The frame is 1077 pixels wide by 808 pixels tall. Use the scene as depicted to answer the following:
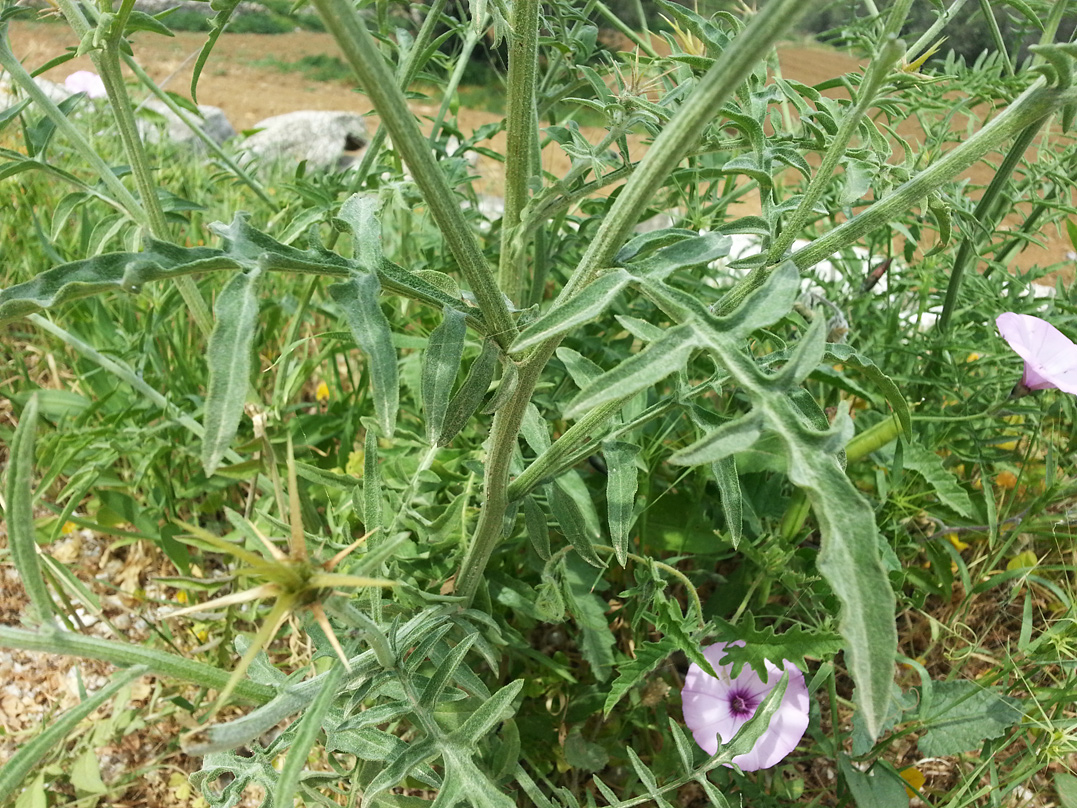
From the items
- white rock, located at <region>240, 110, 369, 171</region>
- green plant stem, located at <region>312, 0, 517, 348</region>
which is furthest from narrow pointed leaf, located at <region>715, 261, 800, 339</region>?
white rock, located at <region>240, 110, 369, 171</region>

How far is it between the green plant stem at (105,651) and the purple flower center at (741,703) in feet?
2.93

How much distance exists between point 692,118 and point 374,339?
317 mm

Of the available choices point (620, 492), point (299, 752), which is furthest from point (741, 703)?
point (299, 752)

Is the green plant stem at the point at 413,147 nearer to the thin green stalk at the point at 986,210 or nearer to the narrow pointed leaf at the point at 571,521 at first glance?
the narrow pointed leaf at the point at 571,521

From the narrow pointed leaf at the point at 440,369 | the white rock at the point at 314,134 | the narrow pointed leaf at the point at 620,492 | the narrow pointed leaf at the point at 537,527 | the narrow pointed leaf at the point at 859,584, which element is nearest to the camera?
the narrow pointed leaf at the point at 859,584

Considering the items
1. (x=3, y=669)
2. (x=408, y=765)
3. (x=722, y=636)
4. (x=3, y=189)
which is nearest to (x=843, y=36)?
(x=722, y=636)

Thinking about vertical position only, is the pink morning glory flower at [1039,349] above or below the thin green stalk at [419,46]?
below

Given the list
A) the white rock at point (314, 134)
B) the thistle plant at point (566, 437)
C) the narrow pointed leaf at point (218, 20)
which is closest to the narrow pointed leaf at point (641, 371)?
the thistle plant at point (566, 437)

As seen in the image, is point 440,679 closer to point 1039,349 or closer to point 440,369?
point 440,369

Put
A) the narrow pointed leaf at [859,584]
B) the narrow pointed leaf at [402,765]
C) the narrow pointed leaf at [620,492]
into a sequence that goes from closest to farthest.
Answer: the narrow pointed leaf at [859,584] → the narrow pointed leaf at [402,765] → the narrow pointed leaf at [620,492]

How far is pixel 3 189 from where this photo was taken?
8.21 feet

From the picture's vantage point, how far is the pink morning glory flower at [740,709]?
126cm

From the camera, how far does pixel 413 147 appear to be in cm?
68

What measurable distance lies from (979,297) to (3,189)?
2635 millimetres
